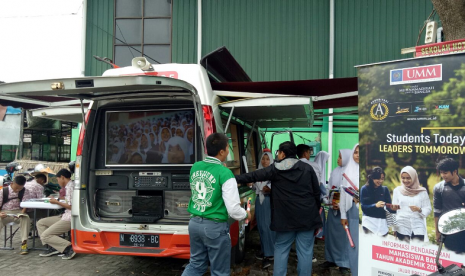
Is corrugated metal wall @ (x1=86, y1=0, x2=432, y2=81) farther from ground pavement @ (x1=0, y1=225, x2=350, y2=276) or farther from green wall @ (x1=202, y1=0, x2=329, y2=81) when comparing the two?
ground pavement @ (x1=0, y1=225, x2=350, y2=276)

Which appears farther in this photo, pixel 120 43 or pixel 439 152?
pixel 120 43

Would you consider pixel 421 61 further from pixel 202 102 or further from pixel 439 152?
pixel 202 102

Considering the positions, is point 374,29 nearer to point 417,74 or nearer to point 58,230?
point 417,74

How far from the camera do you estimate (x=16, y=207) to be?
6.01 metres

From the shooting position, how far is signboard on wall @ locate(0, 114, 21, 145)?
1010 cm

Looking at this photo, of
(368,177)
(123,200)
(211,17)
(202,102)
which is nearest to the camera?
(368,177)

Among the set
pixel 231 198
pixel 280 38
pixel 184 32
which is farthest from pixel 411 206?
pixel 184 32

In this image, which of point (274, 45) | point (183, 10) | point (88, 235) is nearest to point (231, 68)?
point (88, 235)

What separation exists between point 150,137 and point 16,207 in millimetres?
3106

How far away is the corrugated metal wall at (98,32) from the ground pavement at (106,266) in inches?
295

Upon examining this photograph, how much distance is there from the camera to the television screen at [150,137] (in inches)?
177

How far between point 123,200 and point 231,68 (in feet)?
8.39

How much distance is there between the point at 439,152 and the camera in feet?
8.28

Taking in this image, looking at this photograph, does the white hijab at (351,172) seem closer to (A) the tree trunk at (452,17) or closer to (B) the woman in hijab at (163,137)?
(A) the tree trunk at (452,17)
